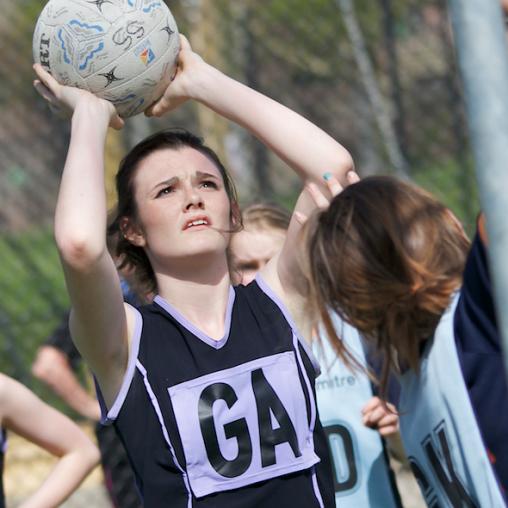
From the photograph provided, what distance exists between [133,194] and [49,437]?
91cm

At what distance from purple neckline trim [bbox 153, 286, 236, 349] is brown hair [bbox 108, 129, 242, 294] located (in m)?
0.20

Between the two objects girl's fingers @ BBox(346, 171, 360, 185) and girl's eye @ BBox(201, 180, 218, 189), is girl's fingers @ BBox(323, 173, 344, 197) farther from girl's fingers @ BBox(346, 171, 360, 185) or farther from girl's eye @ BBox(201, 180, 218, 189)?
girl's eye @ BBox(201, 180, 218, 189)

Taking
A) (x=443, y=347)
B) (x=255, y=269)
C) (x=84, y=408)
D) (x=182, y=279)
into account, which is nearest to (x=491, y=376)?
(x=443, y=347)

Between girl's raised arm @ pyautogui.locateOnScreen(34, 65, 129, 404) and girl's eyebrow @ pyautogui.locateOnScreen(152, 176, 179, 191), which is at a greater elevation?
girl's eyebrow @ pyautogui.locateOnScreen(152, 176, 179, 191)

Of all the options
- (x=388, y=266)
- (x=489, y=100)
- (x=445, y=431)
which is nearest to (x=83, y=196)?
(x=388, y=266)

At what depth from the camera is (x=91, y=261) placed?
6.81ft

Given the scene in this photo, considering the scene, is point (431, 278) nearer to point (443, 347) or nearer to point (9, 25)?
point (443, 347)

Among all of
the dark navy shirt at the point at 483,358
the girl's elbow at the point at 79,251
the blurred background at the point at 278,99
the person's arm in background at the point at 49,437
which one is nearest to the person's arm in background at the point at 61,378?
the blurred background at the point at 278,99

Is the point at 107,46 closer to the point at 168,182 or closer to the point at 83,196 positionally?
the point at 168,182

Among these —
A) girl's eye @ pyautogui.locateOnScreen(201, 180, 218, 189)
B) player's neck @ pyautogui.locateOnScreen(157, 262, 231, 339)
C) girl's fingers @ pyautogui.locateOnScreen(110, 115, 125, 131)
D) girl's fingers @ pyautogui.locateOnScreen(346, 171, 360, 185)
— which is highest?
girl's fingers @ pyautogui.locateOnScreen(110, 115, 125, 131)

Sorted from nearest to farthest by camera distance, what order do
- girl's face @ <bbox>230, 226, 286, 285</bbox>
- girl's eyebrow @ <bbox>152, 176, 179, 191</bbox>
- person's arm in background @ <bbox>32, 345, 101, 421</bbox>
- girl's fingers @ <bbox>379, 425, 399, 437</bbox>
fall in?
girl's eyebrow @ <bbox>152, 176, 179, 191</bbox>
girl's fingers @ <bbox>379, 425, 399, 437</bbox>
girl's face @ <bbox>230, 226, 286, 285</bbox>
person's arm in background @ <bbox>32, 345, 101, 421</bbox>

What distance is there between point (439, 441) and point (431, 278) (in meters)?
0.33

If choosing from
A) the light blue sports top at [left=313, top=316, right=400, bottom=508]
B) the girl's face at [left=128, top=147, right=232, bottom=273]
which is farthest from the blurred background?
the girl's face at [left=128, top=147, right=232, bottom=273]

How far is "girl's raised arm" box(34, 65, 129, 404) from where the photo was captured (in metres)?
2.07
